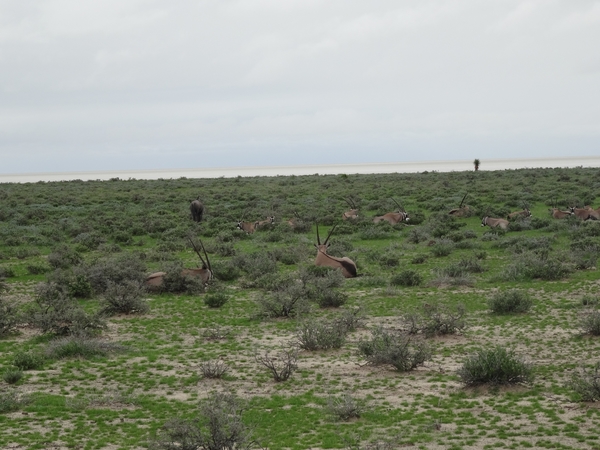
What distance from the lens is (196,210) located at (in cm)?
3275

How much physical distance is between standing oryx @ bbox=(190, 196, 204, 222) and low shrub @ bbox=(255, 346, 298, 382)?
2180 centimetres

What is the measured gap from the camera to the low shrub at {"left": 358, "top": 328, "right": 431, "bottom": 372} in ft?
33.9

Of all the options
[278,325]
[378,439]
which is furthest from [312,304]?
[378,439]

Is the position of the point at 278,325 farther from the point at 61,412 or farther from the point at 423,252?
the point at 423,252

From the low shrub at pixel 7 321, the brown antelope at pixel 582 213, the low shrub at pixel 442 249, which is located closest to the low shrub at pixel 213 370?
the low shrub at pixel 7 321

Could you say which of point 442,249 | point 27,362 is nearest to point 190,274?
point 27,362

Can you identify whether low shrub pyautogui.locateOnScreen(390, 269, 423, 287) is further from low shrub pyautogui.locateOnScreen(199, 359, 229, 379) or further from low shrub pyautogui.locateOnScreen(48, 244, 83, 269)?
low shrub pyautogui.locateOnScreen(48, 244, 83, 269)

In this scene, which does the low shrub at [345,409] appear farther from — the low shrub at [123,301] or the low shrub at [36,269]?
the low shrub at [36,269]

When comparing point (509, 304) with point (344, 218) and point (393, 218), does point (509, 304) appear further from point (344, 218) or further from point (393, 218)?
point (344, 218)

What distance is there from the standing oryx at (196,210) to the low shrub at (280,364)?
21798mm

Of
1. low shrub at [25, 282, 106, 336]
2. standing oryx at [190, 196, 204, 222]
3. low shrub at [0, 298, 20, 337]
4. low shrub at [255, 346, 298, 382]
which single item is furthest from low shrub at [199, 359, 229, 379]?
standing oryx at [190, 196, 204, 222]

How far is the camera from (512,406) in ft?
28.6

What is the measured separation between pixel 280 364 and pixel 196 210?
22734 millimetres

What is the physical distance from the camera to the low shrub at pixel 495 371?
9391mm
